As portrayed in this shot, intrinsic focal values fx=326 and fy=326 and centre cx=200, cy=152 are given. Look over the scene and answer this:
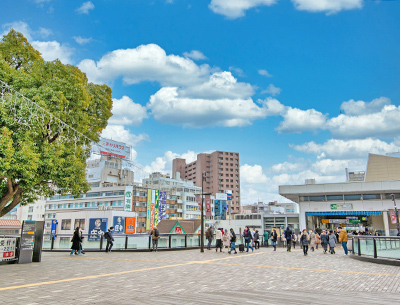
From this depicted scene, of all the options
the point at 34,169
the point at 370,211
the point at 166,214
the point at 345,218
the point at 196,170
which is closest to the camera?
the point at 34,169

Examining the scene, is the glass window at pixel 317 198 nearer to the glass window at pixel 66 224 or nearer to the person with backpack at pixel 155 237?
the person with backpack at pixel 155 237

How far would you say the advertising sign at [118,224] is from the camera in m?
64.3

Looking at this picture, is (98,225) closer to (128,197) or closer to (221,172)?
(128,197)

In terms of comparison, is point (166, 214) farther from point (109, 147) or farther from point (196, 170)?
point (196, 170)

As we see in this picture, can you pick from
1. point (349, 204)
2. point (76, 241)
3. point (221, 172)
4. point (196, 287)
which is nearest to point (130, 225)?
point (349, 204)

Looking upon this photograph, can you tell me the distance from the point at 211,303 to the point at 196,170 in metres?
124

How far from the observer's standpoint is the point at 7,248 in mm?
14180

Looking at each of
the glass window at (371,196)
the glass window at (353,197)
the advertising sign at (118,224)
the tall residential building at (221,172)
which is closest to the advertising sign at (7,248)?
the glass window at (353,197)

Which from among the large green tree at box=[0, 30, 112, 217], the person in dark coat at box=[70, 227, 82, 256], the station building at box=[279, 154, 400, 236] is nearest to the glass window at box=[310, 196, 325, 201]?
the station building at box=[279, 154, 400, 236]

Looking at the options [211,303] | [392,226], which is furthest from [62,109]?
[392,226]

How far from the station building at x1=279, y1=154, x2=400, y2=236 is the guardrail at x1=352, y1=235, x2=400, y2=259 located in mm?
21150

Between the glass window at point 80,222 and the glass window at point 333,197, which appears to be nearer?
the glass window at point 333,197

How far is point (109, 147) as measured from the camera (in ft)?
216

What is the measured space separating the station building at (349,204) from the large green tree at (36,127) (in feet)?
94.7
